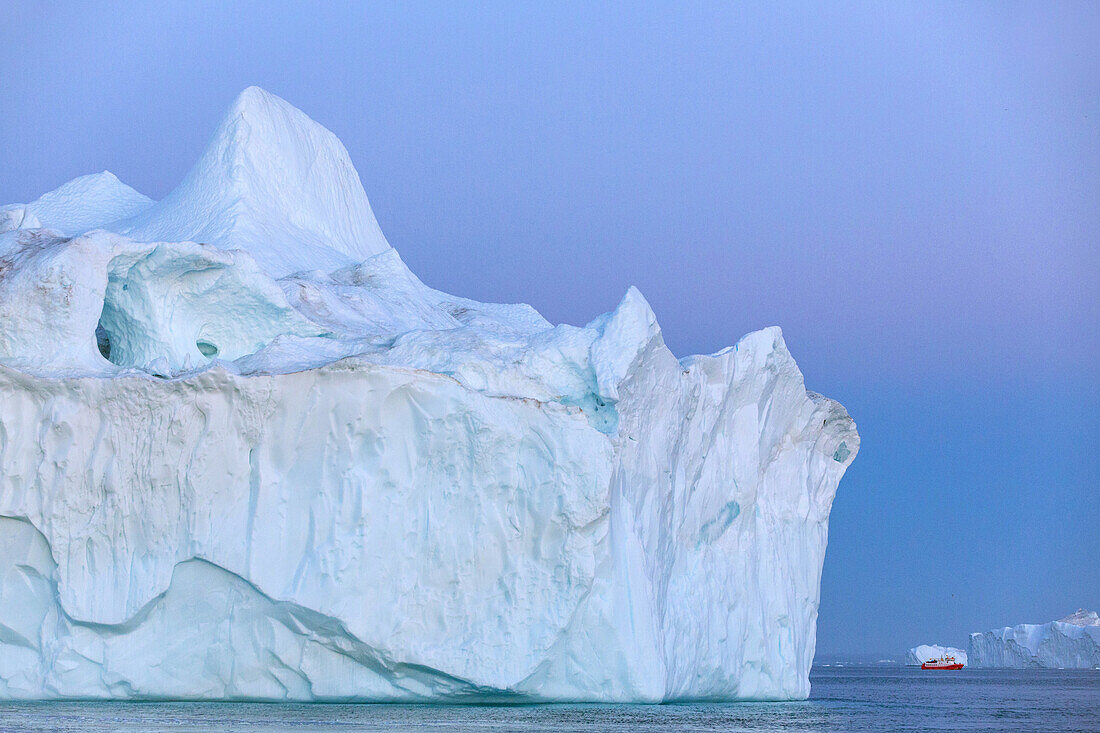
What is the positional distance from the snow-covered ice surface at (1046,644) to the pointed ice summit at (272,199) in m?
38.0

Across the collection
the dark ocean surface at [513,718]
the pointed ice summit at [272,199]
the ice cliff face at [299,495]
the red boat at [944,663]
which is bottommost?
the dark ocean surface at [513,718]

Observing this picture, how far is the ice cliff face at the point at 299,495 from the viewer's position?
13.5m

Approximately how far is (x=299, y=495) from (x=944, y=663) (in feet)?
183

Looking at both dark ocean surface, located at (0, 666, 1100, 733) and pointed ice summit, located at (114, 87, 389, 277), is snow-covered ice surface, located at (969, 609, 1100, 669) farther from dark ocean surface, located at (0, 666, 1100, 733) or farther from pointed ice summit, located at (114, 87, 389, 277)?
pointed ice summit, located at (114, 87, 389, 277)

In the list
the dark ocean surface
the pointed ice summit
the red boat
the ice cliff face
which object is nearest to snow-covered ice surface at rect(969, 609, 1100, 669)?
the red boat

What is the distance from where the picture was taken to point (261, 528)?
44.5 feet

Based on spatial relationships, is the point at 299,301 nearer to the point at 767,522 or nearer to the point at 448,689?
the point at 448,689

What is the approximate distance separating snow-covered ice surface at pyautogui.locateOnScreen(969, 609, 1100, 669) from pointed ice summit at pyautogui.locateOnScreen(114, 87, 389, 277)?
125 ft

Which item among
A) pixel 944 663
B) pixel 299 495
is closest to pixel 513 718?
pixel 299 495

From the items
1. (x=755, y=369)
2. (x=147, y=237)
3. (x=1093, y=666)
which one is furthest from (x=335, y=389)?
(x=1093, y=666)

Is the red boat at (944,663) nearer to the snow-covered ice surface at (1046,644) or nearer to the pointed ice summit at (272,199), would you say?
the snow-covered ice surface at (1046,644)

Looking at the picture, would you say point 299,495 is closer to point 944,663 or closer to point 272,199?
point 272,199

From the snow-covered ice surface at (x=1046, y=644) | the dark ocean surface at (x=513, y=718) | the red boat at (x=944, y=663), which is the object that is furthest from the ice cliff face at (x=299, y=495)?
the red boat at (x=944, y=663)

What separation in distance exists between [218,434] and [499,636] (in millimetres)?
3788
